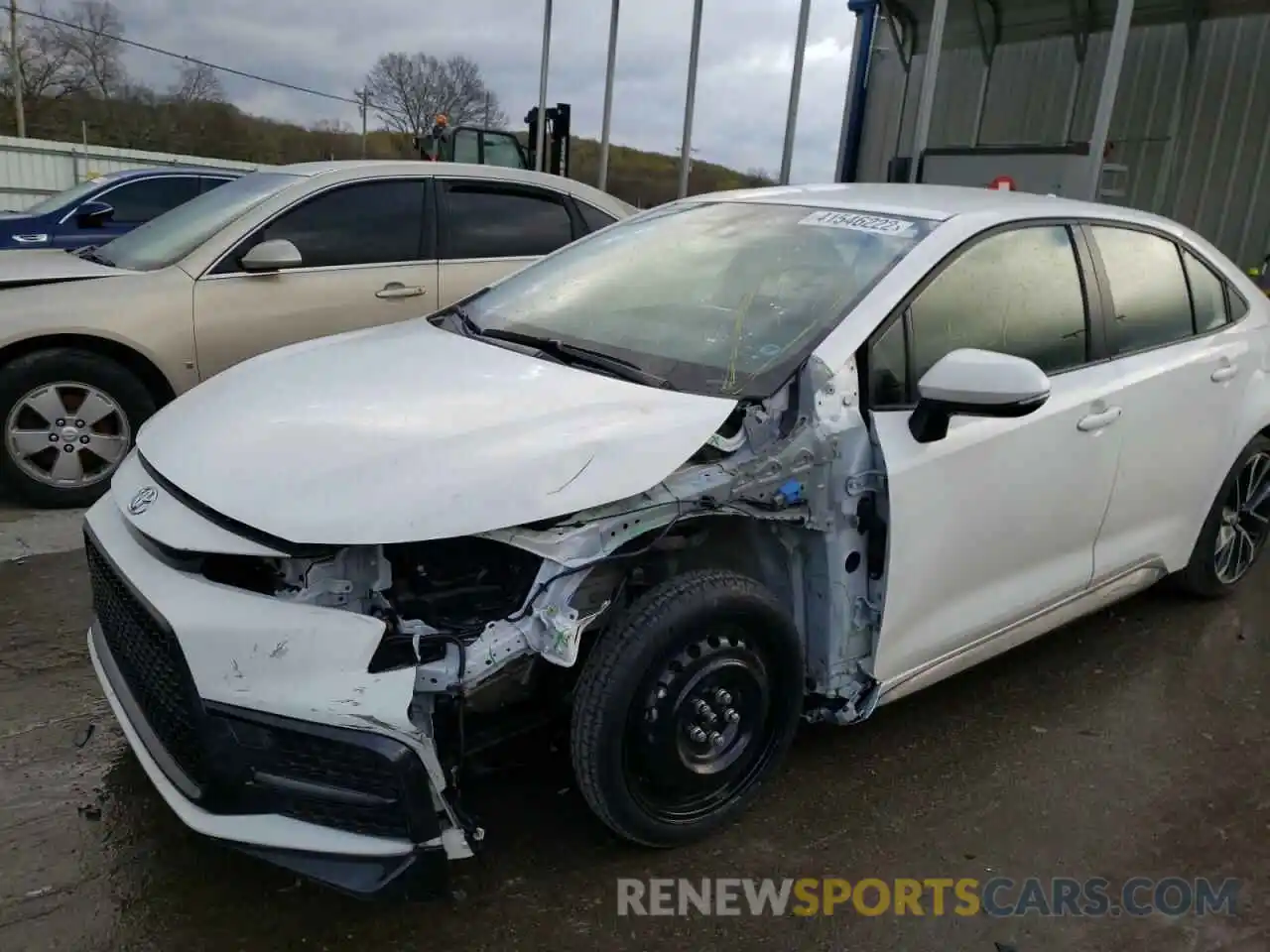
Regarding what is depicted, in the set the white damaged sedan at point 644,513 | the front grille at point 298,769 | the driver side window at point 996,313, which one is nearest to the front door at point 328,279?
the white damaged sedan at point 644,513

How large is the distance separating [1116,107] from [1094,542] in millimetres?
7656

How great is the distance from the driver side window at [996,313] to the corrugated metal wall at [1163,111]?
20.3 feet

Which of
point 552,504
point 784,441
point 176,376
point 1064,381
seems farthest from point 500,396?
point 176,376

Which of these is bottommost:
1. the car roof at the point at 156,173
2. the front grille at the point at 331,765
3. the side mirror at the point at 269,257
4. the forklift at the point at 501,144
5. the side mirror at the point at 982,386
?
the front grille at the point at 331,765

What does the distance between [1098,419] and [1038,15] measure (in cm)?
814

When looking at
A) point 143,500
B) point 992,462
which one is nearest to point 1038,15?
point 992,462

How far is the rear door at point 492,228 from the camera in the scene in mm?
5496

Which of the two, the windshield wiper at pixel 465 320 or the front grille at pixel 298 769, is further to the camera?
the windshield wiper at pixel 465 320

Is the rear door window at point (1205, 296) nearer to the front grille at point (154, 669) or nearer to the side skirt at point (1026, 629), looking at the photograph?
the side skirt at point (1026, 629)

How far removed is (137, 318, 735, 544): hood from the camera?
2.07m

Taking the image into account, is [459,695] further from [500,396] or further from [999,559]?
[999,559]

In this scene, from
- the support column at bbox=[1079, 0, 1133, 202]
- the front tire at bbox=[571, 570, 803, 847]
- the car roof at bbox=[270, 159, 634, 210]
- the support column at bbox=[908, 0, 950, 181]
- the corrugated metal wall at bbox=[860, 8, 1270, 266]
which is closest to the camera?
the front tire at bbox=[571, 570, 803, 847]

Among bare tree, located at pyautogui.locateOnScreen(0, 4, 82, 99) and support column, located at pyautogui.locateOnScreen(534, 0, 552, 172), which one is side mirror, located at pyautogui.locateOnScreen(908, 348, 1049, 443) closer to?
support column, located at pyautogui.locateOnScreen(534, 0, 552, 172)

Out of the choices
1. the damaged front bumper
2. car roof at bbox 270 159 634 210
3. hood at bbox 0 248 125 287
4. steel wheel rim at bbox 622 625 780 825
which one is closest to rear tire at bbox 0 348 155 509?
hood at bbox 0 248 125 287
